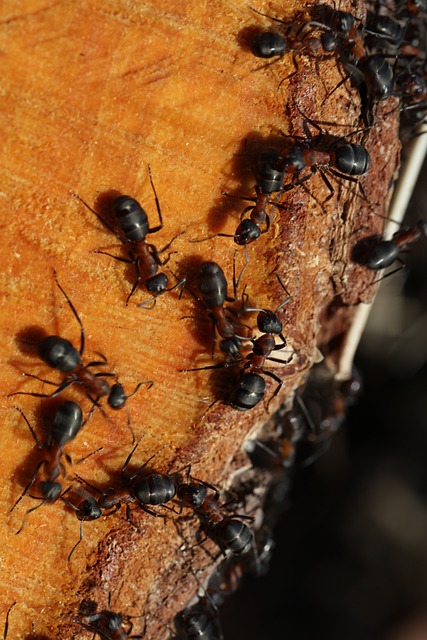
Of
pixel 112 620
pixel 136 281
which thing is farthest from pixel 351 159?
pixel 112 620

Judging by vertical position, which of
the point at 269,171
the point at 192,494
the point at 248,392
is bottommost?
the point at 192,494

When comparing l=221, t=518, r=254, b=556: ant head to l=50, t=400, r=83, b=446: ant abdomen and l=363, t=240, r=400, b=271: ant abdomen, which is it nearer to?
l=50, t=400, r=83, b=446: ant abdomen

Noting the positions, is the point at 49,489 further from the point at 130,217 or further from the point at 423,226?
the point at 423,226

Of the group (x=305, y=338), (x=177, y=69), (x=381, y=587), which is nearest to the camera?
(x=177, y=69)

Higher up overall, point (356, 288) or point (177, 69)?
point (177, 69)

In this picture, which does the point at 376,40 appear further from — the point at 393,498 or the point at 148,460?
the point at 393,498

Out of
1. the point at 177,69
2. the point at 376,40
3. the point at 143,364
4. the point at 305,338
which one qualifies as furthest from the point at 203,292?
the point at 376,40

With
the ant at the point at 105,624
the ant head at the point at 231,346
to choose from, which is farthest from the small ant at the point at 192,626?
the ant head at the point at 231,346

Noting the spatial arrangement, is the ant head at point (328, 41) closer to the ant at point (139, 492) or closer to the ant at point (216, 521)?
the ant at point (139, 492)
